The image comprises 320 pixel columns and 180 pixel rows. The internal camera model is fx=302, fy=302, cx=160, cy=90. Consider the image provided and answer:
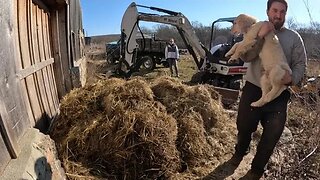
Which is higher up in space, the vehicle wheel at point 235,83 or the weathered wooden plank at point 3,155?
the weathered wooden plank at point 3,155

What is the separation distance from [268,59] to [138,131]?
5.26 ft

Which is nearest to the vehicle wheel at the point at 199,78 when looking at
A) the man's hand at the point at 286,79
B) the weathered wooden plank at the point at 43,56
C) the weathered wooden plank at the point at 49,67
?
the weathered wooden plank at the point at 49,67

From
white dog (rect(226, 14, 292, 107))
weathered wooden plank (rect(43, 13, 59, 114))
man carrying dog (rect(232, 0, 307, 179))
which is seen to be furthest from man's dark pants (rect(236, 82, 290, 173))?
weathered wooden plank (rect(43, 13, 59, 114))

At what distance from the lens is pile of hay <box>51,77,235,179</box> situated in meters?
3.32

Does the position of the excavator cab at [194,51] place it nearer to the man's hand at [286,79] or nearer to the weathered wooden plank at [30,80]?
the man's hand at [286,79]

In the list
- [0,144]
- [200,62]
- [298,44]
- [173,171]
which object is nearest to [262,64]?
[298,44]

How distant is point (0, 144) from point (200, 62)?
32.9ft

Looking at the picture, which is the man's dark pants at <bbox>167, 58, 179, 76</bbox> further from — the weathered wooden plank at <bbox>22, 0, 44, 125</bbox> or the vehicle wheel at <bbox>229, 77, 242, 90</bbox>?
the weathered wooden plank at <bbox>22, 0, 44, 125</bbox>

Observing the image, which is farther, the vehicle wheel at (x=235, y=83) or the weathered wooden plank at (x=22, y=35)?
the vehicle wheel at (x=235, y=83)

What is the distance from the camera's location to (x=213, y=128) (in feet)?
15.1

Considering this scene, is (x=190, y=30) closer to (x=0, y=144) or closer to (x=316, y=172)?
(x=316, y=172)

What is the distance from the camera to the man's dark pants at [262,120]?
3.07m

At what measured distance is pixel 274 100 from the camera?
3.05 meters

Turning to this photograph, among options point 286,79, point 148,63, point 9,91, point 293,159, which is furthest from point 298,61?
point 148,63
